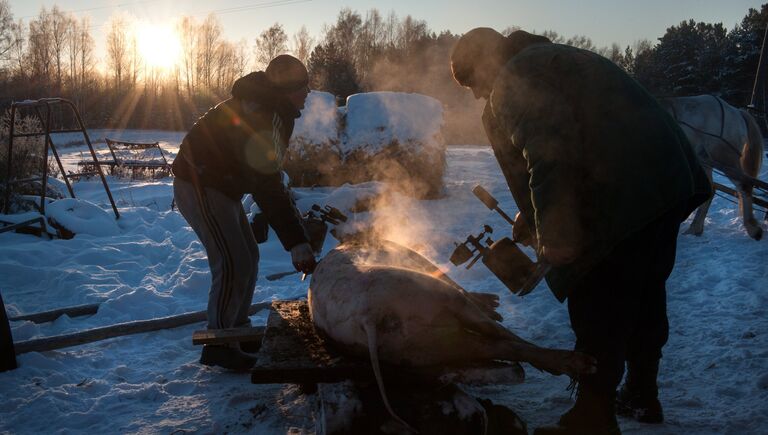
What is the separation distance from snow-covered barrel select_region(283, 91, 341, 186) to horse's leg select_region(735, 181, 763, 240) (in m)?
6.33

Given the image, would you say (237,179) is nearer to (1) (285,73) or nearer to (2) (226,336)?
(1) (285,73)

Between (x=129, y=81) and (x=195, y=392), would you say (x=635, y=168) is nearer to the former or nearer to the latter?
(x=195, y=392)

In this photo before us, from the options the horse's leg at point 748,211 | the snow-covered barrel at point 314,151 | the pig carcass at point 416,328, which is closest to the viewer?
the pig carcass at point 416,328

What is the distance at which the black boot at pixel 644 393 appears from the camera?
105 inches

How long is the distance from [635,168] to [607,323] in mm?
681

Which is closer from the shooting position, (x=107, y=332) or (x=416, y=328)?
(x=416, y=328)

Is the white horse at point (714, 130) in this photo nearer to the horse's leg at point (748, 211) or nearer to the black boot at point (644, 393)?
the horse's leg at point (748, 211)

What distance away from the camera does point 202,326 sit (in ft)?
14.1

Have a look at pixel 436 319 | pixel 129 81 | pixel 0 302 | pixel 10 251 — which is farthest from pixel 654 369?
pixel 129 81

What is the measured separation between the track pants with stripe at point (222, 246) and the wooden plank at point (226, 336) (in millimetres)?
263

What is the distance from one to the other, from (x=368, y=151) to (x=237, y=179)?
670 centimetres

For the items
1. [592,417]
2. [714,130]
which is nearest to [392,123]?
[714,130]

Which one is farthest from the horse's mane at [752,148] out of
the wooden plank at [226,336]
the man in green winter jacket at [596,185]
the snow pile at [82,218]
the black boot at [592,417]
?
the snow pile at [82,218]

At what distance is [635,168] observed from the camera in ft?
7.16
